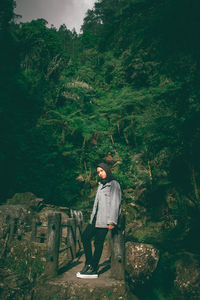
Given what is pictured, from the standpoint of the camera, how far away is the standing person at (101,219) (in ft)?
13.1

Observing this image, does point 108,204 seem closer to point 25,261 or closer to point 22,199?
point 25,261

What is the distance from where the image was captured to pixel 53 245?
4.11 metres

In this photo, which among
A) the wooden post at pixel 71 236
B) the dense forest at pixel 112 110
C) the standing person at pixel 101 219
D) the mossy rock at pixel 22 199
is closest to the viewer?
the standing person at pixel 101 219

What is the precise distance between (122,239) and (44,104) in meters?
11.0

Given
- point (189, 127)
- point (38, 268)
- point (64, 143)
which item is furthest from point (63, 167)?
point (189, 127)

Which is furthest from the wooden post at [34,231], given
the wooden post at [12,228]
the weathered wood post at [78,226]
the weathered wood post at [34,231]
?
the weathered wood post at [78,226]

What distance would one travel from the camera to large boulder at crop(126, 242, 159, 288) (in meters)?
4.57

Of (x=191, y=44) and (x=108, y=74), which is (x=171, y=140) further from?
(x=108, y=74)

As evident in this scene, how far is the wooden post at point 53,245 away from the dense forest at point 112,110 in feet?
11.2

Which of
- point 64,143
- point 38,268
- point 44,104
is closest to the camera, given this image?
point 38,268

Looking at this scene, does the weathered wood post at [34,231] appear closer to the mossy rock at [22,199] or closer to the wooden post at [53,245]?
the mossy rock at [22,199]

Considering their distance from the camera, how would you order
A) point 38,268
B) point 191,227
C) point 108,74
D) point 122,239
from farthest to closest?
1. point 108,74
2. point 38,268
3. point 191,227
4. point 122,239

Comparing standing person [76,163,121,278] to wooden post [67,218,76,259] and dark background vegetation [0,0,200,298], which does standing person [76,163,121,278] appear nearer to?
wooden post [67,218,76,259]

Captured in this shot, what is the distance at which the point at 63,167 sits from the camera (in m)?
11.9
